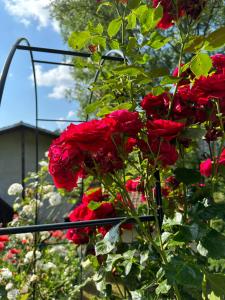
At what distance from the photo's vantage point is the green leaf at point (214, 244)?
78 centimetres

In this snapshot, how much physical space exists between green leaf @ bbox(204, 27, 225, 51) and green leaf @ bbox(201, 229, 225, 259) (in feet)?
1.42

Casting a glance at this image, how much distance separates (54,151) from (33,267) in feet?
5.36

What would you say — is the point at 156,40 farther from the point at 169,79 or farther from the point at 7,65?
the point at 7,65

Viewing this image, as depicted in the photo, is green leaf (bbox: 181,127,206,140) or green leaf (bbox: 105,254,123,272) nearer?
green leaf (bbox: 181,127,206,140)

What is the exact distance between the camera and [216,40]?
30.8 inches

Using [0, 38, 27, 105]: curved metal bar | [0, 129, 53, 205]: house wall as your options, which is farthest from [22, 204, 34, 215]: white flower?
[0, 38, 27, 105]: curved metal bar

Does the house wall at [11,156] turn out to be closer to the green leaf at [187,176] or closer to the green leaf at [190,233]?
the green leaf at [187,176]

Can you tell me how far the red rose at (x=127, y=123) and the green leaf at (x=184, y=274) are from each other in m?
0.31

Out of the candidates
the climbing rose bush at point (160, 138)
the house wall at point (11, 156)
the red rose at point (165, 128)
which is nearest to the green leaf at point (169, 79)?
the climbing rose bush at point (160, 138)

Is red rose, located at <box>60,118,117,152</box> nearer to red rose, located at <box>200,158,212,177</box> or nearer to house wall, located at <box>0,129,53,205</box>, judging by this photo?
red rose, located at <box>200,158,212,177</box>

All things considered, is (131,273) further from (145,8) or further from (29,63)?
(29,63)

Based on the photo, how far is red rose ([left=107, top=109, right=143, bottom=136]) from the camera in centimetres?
79

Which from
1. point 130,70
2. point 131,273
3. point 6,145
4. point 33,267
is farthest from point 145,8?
point 6,145

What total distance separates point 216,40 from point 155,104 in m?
0.22
